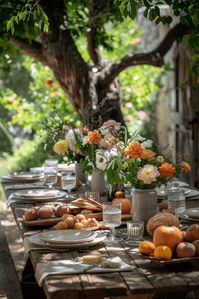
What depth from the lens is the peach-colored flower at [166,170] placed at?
332 centimetres

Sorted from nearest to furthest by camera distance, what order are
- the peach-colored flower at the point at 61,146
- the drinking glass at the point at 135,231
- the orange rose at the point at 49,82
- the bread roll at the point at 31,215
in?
the drinking glass at the point at 135,231
the bread roll at the point at 31,215
the peach-colored flower at the point at 61,146
the orange rose at the point at 49,82

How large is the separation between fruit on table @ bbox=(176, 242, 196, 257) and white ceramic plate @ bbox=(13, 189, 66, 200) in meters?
1.58

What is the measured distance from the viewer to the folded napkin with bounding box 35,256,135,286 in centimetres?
250

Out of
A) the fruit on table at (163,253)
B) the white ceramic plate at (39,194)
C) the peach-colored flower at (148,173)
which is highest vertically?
the peach-colored flower at (148,173)

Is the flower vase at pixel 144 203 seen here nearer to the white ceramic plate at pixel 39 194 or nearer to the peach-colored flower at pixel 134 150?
the peach-colored flower at pixel 134 150

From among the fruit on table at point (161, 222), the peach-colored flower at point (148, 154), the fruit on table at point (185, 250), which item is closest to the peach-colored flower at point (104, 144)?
the peach-colored flower at point (148, 154)

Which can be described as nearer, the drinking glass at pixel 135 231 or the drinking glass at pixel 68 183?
the drinking glass at pixel 135 231

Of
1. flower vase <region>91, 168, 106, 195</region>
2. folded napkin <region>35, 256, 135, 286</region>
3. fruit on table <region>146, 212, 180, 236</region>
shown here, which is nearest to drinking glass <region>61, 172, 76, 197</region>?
flower vase <region>91, 168, 106, 195</region>

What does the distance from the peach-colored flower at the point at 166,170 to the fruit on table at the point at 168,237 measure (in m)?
0.61

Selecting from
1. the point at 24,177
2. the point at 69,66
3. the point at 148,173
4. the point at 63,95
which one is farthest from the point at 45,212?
the point at 63,95

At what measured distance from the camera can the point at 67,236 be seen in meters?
2.95

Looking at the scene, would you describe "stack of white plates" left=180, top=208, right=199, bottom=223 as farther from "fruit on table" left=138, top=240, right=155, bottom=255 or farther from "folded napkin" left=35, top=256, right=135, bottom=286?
"folded napkin" left=35, top=256, right=135, bottom=286

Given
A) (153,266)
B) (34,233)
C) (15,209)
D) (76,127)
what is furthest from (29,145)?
(153,266)

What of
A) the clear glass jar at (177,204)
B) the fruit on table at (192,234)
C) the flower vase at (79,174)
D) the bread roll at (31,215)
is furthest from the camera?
the flower vase at (79,174)
